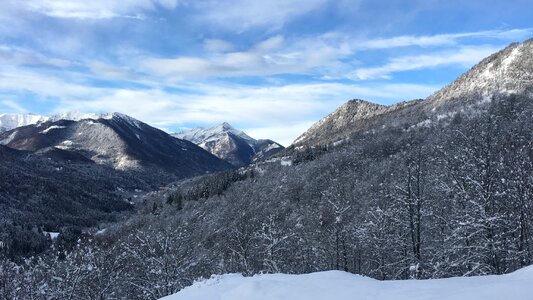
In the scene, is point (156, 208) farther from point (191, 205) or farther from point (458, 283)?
point (458, 283)

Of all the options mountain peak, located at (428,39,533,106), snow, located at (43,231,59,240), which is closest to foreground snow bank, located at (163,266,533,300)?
mountain peak, located at (428,39,533,106)

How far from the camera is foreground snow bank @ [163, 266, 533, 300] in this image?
9.99 metres

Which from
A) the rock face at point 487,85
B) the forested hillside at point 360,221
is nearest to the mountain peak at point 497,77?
the rock face at point 487,85

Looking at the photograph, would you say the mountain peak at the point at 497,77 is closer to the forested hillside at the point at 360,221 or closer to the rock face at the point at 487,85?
the rock face at the point at 487,85

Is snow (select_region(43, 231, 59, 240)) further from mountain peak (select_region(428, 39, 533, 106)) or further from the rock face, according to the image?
mountain peak (select_region(428, 39, 533, 106))

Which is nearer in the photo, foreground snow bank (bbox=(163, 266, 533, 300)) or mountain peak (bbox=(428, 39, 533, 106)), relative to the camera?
foreground snow bank (bbox=(163, 266, 533, 300))

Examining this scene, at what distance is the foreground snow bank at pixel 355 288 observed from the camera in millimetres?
9992

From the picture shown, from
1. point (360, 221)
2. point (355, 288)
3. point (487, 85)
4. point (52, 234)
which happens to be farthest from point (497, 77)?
point (52, 234)

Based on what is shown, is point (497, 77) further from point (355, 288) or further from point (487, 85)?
point (355, 288)

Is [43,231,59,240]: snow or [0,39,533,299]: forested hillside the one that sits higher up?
[0,39,533,299]: forested hillside

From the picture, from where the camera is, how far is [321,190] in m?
86.3

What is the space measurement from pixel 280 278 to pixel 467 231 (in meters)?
9.86

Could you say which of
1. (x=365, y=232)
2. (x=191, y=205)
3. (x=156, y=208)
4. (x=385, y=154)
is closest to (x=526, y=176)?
(x=365, y=232)

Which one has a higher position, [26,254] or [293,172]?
[293,172]
